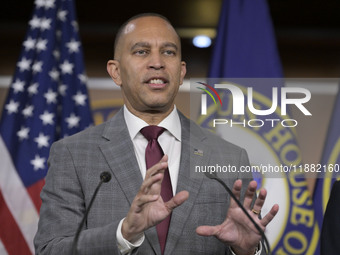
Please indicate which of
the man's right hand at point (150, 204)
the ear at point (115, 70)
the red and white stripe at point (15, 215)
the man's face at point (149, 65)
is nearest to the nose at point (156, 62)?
the man's face at point (149, 65)

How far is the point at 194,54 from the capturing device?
136 inches

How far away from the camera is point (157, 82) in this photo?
1.77m

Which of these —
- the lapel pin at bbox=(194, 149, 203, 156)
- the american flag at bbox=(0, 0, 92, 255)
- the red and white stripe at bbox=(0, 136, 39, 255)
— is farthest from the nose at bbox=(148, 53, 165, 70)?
the red and white stripe at bbox=(0, 136, 39, 255)

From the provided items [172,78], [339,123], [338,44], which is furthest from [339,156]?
[172,78]

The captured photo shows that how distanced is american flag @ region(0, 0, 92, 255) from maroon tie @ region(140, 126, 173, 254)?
1058 millimetres

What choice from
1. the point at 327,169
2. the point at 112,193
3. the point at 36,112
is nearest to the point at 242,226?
the point at 112,193

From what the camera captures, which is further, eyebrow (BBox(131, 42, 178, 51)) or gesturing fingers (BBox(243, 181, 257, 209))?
eyebrow (BBox(131, 42, 178, 51))

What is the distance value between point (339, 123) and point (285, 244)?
0.70 metres

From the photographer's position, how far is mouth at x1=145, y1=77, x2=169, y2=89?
5.80 ft

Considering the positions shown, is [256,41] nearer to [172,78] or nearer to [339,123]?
[339,123]

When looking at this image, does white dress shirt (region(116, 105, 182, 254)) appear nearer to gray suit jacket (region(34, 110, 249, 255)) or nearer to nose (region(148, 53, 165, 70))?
gray suit jacket (region(34, 110, 249, 255))

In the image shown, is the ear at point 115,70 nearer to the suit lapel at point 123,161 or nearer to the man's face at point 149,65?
the man's face at point 149,65

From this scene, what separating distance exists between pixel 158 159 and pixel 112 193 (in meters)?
0.19

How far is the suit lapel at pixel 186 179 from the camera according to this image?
5.32 ft
